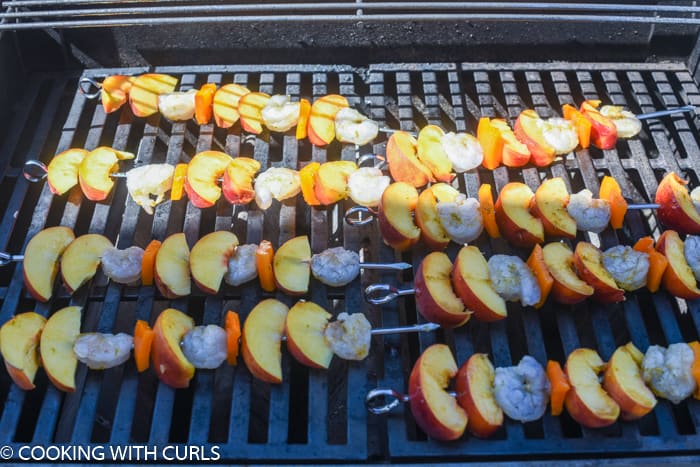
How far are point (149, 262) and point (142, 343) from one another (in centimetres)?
42

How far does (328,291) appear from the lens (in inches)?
113

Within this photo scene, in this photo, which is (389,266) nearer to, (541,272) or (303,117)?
(541,272)

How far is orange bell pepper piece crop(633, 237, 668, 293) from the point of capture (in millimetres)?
2756

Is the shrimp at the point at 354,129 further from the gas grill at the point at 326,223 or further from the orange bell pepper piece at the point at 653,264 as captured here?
the orange bell pepper piece at the point at 653,264

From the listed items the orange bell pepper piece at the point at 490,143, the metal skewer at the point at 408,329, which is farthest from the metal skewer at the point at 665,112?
the metal skewer at the point at 408,329

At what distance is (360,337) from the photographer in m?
2.54

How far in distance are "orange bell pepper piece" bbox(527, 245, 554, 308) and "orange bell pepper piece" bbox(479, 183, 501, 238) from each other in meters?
0.27

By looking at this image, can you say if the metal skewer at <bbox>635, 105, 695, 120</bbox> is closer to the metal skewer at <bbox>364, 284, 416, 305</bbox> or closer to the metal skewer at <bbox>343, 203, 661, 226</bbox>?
the metal skewer at <bbox>343, 203, 661, 226</bbox>

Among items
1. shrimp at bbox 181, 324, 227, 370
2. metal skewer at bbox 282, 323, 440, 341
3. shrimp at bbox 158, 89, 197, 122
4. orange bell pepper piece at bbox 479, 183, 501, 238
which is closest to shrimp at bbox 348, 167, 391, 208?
orange bell pepper piece at bbox 479, 183, 501, 238

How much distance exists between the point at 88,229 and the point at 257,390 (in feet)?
4.09

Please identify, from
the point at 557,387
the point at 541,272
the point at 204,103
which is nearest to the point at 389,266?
the point at 541,272

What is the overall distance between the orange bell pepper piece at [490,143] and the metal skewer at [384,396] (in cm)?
136

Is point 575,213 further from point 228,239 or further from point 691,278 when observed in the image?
point 228,239
